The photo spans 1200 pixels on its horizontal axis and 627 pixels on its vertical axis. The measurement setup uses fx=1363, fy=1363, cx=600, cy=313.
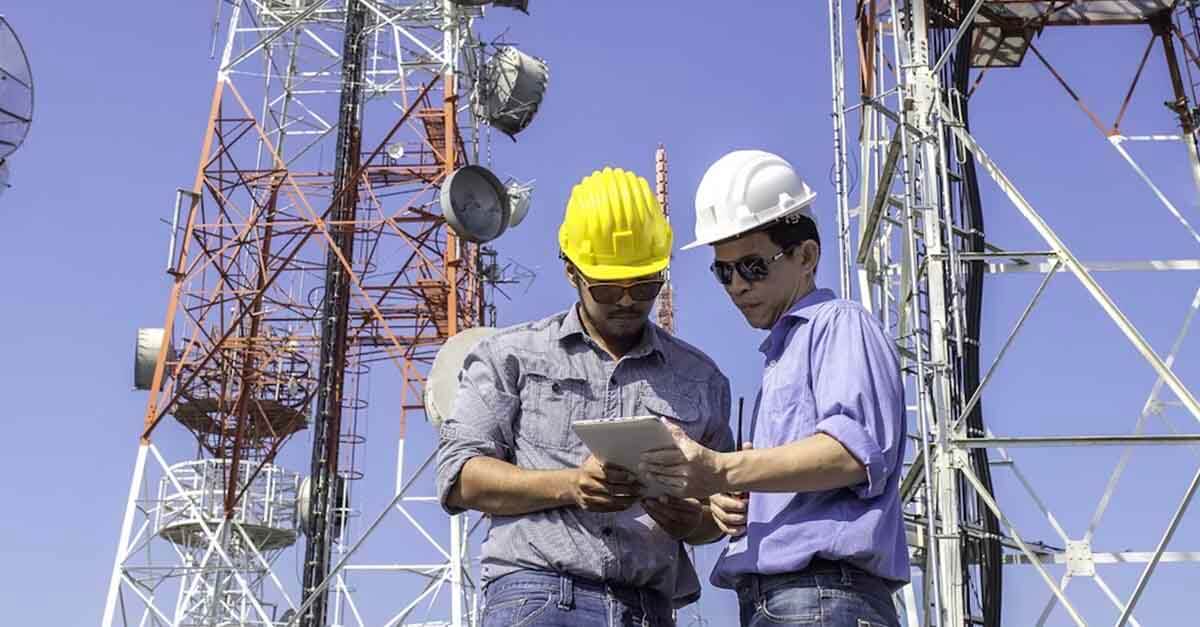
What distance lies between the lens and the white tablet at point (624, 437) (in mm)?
2773

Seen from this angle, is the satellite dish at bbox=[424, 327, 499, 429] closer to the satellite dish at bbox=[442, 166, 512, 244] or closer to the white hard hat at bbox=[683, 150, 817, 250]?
the white hard hat at bbox=[683, 150, 817, 250]

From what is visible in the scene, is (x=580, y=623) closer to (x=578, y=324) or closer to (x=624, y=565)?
(x=624, y=565)

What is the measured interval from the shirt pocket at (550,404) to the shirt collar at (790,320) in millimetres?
493

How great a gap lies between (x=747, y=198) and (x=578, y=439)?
722 mm

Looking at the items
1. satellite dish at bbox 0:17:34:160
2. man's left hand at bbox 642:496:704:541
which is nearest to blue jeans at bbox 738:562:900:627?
man's left hand at bbox 642:496:704:541

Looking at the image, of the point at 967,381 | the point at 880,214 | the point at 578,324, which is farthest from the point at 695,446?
the point at 880,214

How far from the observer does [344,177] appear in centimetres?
1825

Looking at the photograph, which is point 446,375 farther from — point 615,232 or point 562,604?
point 562,604

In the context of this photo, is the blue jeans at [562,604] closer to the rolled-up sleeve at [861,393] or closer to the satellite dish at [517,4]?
the rolled-up sleeve at [861,393]

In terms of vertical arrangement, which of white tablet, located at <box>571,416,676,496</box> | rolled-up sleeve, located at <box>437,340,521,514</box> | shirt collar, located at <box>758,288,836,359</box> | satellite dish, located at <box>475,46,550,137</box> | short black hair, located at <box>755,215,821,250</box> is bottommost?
white tablet, located at <box>571,416,676,496</box>

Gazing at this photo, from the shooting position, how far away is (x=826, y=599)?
2816mm

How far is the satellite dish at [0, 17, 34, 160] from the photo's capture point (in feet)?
26.2

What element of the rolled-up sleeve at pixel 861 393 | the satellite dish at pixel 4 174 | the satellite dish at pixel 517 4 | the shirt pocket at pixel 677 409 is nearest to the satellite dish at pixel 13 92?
the satellite dish at pixel 4 174

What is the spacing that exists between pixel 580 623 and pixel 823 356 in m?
0.83
